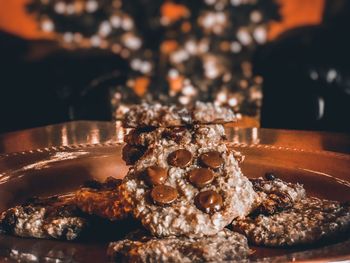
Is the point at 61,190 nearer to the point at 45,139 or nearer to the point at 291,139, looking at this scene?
the point at 45,139

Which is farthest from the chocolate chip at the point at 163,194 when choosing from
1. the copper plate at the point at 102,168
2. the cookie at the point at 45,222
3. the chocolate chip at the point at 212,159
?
the copper plate at the point at 102,168

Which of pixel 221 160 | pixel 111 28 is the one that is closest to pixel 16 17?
pixel 111 28

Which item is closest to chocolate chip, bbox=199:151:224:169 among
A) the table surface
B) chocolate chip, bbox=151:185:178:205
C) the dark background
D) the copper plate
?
chocolate chip, bbox=151:185:178:205

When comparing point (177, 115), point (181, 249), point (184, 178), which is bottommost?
point (181, 249)

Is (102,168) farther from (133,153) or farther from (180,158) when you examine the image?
(180,158)

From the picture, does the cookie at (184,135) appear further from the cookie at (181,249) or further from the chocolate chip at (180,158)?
the cookie at (181,249)

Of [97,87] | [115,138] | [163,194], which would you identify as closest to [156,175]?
[163,194]
